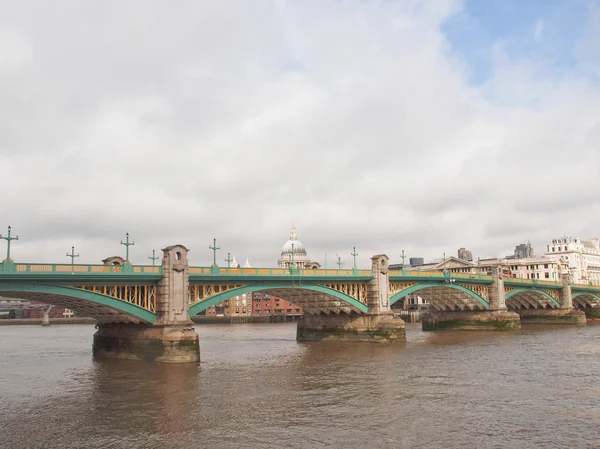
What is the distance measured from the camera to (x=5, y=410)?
3120 cm

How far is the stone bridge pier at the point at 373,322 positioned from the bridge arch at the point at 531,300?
144 ft

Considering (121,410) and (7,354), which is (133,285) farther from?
(7,354)

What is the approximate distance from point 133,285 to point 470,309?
58643mm

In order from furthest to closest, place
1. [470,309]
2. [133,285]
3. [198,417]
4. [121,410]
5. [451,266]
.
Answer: [451,266] → [470,309] → [133,285] → [121,410] → [198,417]

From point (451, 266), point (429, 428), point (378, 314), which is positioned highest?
point (451, 266)

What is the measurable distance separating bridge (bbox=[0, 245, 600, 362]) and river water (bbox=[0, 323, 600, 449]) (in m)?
2.99

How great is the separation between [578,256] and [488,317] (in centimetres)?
11065

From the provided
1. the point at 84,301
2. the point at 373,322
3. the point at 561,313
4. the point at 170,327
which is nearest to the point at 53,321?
the point at 373,322

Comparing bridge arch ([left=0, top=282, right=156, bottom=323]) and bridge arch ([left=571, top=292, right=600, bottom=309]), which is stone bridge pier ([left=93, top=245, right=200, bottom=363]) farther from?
bridge arch ([left=571, top=292, right=600, bottom=309])

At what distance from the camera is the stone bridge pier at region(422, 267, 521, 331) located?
87500mm

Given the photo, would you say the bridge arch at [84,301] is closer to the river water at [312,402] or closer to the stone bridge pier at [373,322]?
the river water at [312,402]

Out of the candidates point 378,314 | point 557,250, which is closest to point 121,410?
point 378,314

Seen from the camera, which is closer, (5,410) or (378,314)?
Answer: (5,410)

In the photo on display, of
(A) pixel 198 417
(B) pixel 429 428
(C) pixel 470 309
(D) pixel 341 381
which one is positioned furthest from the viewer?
(C) pixel 470 309
